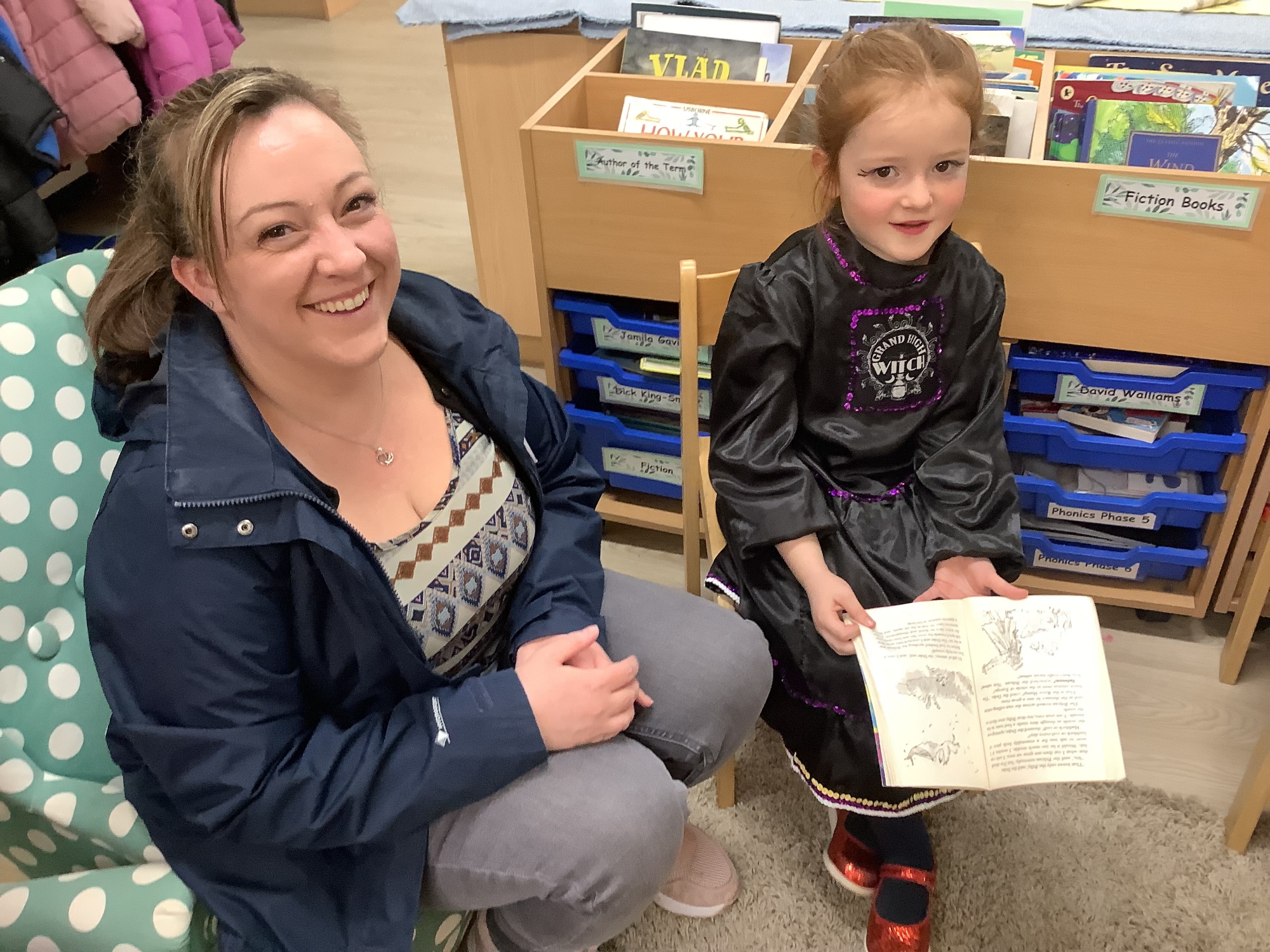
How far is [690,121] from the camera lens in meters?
1.50

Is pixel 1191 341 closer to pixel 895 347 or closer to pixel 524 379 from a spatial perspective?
pixel 895 347

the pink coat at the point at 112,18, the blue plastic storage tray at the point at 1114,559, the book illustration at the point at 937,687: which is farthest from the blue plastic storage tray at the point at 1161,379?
the pink coat at the point at 112,18

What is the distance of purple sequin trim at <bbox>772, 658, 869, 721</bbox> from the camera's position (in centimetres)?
123

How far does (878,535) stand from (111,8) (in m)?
1.98

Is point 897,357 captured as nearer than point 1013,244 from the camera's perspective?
Yes

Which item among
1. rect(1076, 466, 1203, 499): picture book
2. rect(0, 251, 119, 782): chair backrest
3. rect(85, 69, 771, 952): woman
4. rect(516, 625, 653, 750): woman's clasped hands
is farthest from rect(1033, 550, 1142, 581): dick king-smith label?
Result: rect(0, 251, 119, 782): chair backrest

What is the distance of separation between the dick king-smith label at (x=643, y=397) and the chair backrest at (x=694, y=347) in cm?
32

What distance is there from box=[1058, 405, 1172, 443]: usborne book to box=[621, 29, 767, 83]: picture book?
2.30 feet

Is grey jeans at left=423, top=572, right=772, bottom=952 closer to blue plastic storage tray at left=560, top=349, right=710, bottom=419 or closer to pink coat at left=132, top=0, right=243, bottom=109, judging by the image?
blue plastic storage tray at left=560, top=349, right=710, bottom=419

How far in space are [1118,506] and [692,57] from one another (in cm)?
96

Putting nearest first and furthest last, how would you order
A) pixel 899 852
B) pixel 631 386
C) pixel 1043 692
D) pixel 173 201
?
pixel 173 201 → pixel 1043 692 → pixel 899 852 → pixel 631 386

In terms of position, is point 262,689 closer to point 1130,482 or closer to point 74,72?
point 1130,482

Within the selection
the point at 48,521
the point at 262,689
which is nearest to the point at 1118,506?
the point at 262,689

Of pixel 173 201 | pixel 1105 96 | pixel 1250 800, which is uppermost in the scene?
pixel 173 201
